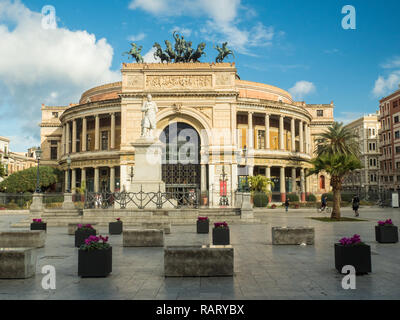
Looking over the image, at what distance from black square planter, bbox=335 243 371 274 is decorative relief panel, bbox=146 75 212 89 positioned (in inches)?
1721

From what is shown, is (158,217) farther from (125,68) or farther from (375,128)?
(375,128)

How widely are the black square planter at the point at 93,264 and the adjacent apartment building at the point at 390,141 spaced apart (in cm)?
7667

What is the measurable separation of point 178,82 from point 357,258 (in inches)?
1759

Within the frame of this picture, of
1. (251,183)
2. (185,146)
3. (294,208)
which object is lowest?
(294,208)

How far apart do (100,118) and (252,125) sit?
2554 centimetres

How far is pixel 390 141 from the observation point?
7831cm

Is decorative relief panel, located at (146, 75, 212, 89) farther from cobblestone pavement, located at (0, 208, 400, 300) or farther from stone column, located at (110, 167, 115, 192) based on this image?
cobblestone pavement, located at (0, 208, 400, 300)

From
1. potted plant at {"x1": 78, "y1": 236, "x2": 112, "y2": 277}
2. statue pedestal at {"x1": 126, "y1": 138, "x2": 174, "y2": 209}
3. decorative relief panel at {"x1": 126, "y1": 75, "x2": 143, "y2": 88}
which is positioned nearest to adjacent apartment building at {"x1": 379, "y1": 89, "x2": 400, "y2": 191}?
decorative relief panel at {"x1": 126, "y1": 75, "x2": 143, "y2": 88}

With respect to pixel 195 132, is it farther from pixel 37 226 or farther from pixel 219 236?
pixel 219 236

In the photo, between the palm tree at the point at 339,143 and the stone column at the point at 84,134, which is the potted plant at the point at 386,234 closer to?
the palm tree at the point at 339,143

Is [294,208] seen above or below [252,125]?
below

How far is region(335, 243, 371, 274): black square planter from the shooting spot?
8.20 m

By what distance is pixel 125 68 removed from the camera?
5028cm
